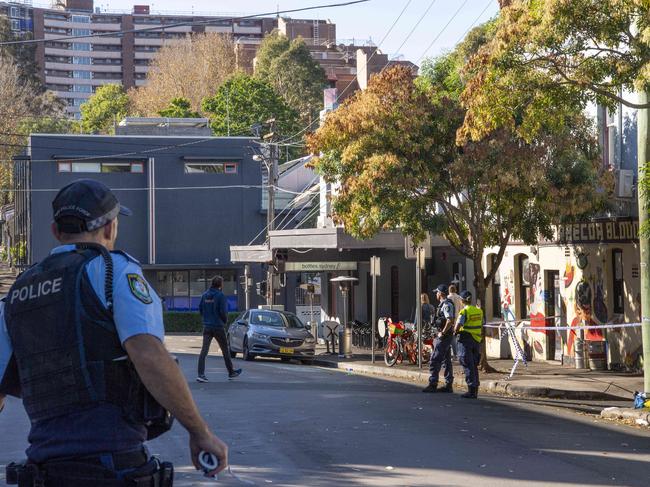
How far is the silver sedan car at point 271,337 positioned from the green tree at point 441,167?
6.51 meters

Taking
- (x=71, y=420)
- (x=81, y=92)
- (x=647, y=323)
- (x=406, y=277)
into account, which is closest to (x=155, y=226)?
(x=406, y=277)

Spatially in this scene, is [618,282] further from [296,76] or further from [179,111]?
[296,76]

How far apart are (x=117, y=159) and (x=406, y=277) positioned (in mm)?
23131

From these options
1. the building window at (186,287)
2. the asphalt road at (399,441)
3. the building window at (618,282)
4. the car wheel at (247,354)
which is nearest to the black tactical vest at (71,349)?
the asphalt road at (399,441)

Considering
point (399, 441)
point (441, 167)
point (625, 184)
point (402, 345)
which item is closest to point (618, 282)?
point (625, 184)

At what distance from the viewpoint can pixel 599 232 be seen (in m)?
23.2

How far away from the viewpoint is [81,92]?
5960 inches

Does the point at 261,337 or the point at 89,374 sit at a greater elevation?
the point at 89,374

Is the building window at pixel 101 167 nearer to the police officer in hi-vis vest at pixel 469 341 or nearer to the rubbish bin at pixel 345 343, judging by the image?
the rubbish bin at pixel 345 343

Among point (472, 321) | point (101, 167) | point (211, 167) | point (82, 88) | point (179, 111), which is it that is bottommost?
point (472, 321)

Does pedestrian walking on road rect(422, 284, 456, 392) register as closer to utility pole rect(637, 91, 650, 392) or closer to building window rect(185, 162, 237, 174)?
utility pole rect(637, 91, 650, 392)

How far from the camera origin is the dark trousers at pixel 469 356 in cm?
1752

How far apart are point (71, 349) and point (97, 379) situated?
0.15 metres

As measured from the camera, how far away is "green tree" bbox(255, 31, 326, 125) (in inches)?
3152
